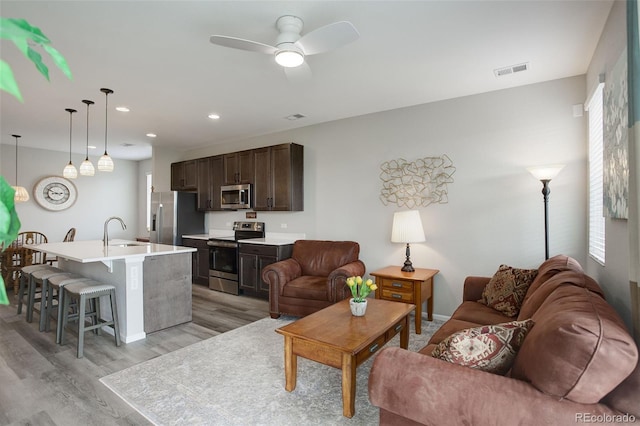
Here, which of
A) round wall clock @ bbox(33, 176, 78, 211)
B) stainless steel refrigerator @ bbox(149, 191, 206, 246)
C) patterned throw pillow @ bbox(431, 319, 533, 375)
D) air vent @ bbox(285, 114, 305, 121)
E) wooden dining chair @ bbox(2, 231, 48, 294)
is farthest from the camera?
round wall clock @ bbox(33, 176, 78, 211)

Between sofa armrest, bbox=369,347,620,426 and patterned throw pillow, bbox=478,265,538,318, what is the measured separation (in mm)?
1560

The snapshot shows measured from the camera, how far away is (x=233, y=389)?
248 centimetres

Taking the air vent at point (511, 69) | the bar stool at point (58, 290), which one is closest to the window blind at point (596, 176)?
the air vent at point (511, 69)

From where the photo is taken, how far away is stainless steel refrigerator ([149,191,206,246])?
245 inches

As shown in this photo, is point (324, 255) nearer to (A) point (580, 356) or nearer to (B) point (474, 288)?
(B) point (474, 288)

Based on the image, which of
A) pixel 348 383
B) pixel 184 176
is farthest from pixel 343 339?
pixel 184 176

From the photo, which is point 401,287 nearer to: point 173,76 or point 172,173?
point 173,76

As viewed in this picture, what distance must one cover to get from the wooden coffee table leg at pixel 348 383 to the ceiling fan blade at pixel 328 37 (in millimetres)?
1990

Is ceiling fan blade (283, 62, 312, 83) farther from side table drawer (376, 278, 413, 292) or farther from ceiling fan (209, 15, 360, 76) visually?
side table drawer (376, 278, 413, 292)

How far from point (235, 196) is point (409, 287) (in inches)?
134

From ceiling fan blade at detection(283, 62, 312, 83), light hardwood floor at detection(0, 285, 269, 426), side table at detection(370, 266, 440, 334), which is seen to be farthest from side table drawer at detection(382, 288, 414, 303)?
ceiling fan blade at detection(283, 62, 312, 83)

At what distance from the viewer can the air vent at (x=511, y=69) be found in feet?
10.2

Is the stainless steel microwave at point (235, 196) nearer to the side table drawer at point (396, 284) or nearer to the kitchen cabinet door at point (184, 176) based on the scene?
the kitchen cabinet door at point (184, 176)

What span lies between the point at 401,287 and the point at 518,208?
1511 millimetres
